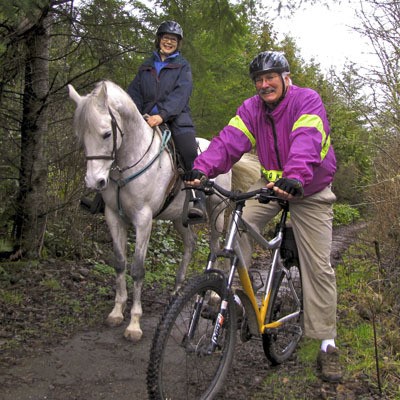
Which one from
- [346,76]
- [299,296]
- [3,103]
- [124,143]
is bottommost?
[299,296]

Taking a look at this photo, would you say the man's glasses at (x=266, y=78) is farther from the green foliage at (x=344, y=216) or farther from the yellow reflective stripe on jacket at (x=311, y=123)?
the green foliage at (x=344, y=216)

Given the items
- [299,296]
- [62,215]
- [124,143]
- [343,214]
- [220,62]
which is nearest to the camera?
[299,296]

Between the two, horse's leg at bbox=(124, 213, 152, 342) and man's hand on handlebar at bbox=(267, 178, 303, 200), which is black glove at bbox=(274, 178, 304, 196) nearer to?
man's hand on handlebar at bbox=(267, 178, 303, 200)

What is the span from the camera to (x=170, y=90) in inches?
219

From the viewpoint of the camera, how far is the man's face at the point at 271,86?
3.66 m

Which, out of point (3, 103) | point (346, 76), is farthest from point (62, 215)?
point (346, 76)

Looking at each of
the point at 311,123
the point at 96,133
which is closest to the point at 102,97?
the point at 96,133

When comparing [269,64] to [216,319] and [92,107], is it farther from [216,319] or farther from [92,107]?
[216,319]

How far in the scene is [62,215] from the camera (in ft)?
26.3

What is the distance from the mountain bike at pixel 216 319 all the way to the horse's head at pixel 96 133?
4.21ft

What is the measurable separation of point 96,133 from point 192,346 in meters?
2.13

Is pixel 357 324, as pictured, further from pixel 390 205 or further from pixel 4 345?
pixel 4 345

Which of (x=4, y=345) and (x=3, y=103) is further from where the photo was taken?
(x=3, y=103)

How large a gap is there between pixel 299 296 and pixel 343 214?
16147mm
